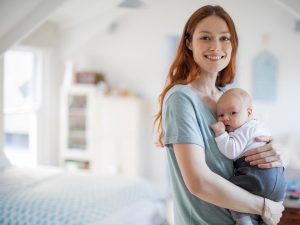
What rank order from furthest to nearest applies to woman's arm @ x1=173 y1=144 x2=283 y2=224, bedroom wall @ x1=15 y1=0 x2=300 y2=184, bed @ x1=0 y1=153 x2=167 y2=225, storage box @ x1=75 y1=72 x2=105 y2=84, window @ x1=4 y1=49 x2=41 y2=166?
storage box @ x1=75 y1=72 x2=105 y2=84, bedroom wall @ x1=15 y1=0 x2=300 y2=184, window @ x1=4 y1=49 x2=41 y2=166, bed @ x1=0 y1=153 x2=167 y2=225, woman's arm @ x1=173 y1=144 x2=283 y2=224

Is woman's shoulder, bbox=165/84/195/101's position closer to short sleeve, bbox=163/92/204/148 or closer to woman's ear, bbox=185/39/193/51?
short sleeve, bbox=163/92/204/148

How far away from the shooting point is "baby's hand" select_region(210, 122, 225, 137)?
1.10 metres

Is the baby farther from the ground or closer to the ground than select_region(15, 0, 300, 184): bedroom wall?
closer to the ground

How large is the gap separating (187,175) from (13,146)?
2466mm

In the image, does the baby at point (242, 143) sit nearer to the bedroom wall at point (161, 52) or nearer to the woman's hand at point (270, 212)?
the woman's hand at point (270, 212)

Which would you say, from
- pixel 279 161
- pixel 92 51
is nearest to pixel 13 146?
pixel 92 51

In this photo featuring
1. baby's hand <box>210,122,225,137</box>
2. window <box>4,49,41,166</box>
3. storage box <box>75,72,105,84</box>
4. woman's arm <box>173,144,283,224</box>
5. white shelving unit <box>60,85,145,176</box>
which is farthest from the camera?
storage box <box>75,72,105,84</box>

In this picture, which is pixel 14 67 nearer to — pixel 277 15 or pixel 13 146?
pixel 13 146

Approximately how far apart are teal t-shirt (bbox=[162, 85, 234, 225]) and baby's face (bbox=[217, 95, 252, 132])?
0.03m

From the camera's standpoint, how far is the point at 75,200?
2396mm

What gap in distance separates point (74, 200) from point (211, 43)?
1.57 m

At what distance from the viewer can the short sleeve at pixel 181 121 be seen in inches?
40.2

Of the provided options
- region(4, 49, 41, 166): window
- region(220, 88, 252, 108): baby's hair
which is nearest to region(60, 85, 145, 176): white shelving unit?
region(4, 49, 41, 166): window

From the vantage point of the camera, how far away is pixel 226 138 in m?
1.09
